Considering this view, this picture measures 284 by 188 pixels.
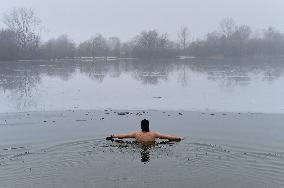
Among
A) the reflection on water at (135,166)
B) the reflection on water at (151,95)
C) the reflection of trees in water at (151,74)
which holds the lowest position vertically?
the reflection on water at (135,166)

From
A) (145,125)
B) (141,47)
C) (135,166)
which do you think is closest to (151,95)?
(145,125)

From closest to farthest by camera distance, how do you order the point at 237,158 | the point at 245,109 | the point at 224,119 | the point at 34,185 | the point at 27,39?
the point at 34,185
the point at 237,158
the point at 224,119
the point at 245,109
the point at 27,39

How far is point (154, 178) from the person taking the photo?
35.2ft

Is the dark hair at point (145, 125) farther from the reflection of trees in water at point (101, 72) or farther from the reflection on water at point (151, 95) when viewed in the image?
the reflection of trees in water at point (101, 72)

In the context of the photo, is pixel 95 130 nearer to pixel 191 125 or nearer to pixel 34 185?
pixel 191 125

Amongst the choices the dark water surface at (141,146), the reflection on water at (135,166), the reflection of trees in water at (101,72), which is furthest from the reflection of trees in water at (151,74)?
the reflection on water at (135,166)

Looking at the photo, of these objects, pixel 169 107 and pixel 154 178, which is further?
pixel 169 107

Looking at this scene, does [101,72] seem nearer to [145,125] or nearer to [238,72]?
[238,72]

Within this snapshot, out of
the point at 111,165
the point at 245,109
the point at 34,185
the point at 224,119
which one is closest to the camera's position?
the point at 34,185

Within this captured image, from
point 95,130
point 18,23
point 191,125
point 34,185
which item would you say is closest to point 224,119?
point 191,125

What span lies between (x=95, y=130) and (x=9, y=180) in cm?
598

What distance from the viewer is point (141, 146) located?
540 inches

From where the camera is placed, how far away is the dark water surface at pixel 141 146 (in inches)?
429

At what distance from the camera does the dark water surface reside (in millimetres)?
10898
